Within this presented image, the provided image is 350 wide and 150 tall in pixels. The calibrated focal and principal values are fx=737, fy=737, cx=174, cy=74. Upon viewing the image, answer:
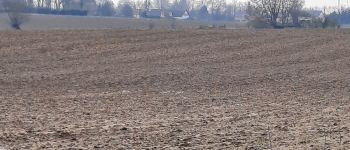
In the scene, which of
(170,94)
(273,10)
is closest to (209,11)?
(273,10)

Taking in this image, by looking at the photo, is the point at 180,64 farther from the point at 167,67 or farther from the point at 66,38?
the point at 66,38

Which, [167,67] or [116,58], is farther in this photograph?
[116,58]

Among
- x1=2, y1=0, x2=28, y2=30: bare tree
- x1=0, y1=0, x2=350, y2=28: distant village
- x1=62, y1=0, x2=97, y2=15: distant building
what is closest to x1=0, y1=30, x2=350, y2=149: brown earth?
x1=2, y1=0, x2=28, y2=30: bare tree

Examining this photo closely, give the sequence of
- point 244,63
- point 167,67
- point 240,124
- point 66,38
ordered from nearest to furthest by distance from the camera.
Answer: point 240,124, point 167,67, point 244,63, point 66,38

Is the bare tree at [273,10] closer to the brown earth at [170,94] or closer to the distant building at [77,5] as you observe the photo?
the distant building at [77,5]

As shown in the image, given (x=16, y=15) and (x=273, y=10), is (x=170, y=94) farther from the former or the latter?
(x=273, y=10)

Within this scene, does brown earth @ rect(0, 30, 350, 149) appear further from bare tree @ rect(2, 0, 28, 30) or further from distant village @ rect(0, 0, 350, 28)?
distant village @ rect(0, 0, 350, 28)

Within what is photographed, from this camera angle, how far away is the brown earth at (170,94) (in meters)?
9.40

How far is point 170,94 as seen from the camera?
15742 millimetres

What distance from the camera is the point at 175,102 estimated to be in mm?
14125

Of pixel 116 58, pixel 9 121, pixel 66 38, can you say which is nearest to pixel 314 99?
pixel 9 121

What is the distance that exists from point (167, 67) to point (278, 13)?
208 feet

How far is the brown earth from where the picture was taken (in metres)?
9.40

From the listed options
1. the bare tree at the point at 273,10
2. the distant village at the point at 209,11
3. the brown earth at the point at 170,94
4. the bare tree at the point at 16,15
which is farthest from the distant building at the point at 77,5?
the brown earth at the point at 170,94
